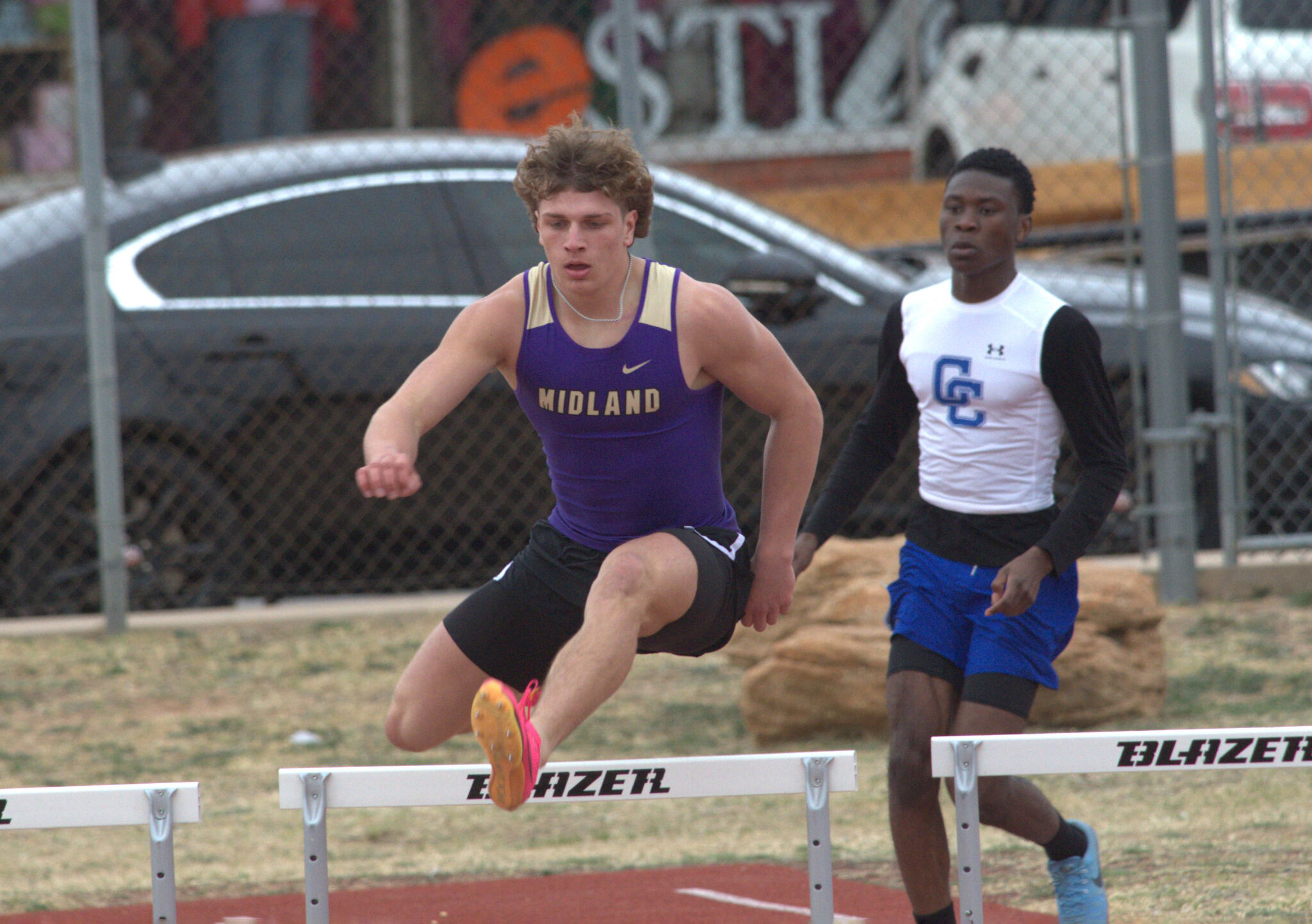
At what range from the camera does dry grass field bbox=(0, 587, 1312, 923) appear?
534cm

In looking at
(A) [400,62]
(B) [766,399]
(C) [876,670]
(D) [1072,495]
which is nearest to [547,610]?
(B) [766,399]

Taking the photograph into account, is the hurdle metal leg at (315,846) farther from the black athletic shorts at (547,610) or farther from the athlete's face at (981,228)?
the athlete's face at (981,228)

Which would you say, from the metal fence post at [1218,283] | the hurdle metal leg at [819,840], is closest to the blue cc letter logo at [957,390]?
the hurdle metal leg at [819,840]

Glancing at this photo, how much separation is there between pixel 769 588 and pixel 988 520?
552 millimetres

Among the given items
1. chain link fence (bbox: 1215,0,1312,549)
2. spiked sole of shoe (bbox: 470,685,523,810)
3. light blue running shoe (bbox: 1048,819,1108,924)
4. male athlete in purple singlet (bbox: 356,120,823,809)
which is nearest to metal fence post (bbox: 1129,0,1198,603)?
chain link fence (bbox: 1215,0,1312,549)

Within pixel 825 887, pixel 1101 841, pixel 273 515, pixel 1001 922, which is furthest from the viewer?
pixel 273 515

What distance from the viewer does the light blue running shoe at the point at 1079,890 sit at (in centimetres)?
434

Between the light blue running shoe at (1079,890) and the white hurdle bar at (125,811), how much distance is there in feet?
6.56

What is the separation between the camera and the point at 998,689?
4.19 metres

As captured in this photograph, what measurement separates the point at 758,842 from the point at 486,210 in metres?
3.34

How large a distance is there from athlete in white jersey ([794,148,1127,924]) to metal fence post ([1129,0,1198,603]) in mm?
3765

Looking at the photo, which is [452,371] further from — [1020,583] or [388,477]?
[1020,583]

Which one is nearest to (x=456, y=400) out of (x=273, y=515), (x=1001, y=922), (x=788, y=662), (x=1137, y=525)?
(x=1001, y=922)

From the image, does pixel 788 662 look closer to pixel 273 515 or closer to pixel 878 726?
pixel 878 726
